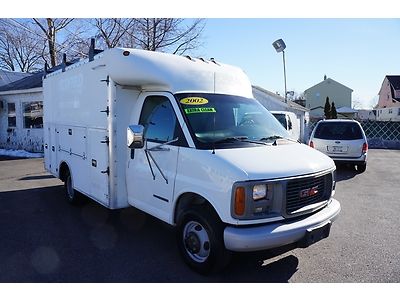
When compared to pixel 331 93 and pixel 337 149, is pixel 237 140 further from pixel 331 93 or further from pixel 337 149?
pixel 331 93

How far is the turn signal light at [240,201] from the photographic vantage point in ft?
10.9

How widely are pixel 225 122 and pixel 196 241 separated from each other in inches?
59.3

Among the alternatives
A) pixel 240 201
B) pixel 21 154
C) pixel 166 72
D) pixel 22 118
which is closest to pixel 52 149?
pixel 166 72

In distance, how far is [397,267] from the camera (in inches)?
158

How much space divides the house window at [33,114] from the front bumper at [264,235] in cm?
1558

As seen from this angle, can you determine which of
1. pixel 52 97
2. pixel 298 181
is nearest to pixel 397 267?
pixel 298 181

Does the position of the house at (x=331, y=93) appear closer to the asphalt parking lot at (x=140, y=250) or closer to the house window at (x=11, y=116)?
the house window at (x=11, y=116)

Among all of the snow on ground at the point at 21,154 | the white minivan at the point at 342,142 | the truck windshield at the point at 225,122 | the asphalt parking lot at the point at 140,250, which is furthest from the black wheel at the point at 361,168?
the snow on ground at the point at 21,154

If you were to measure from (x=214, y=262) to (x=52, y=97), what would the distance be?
5497mm

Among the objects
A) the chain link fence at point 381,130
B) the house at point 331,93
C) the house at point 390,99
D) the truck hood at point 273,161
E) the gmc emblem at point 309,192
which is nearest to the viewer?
the truck hood at point 273,161

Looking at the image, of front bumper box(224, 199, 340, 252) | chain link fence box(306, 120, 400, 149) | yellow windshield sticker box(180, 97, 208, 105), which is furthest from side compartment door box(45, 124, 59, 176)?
chain link fence box(306, 120, 400, 149)

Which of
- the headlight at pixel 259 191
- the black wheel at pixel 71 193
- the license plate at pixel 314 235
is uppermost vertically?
the headlight at pixel 259 191

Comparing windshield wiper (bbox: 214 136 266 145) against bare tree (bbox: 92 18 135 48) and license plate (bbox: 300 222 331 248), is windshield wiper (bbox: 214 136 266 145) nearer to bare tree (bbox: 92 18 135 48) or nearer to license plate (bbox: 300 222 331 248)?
license plate (bbox: 300 222 331 248)

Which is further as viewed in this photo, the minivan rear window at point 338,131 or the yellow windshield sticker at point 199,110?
the minivan rear window at point 338,131
